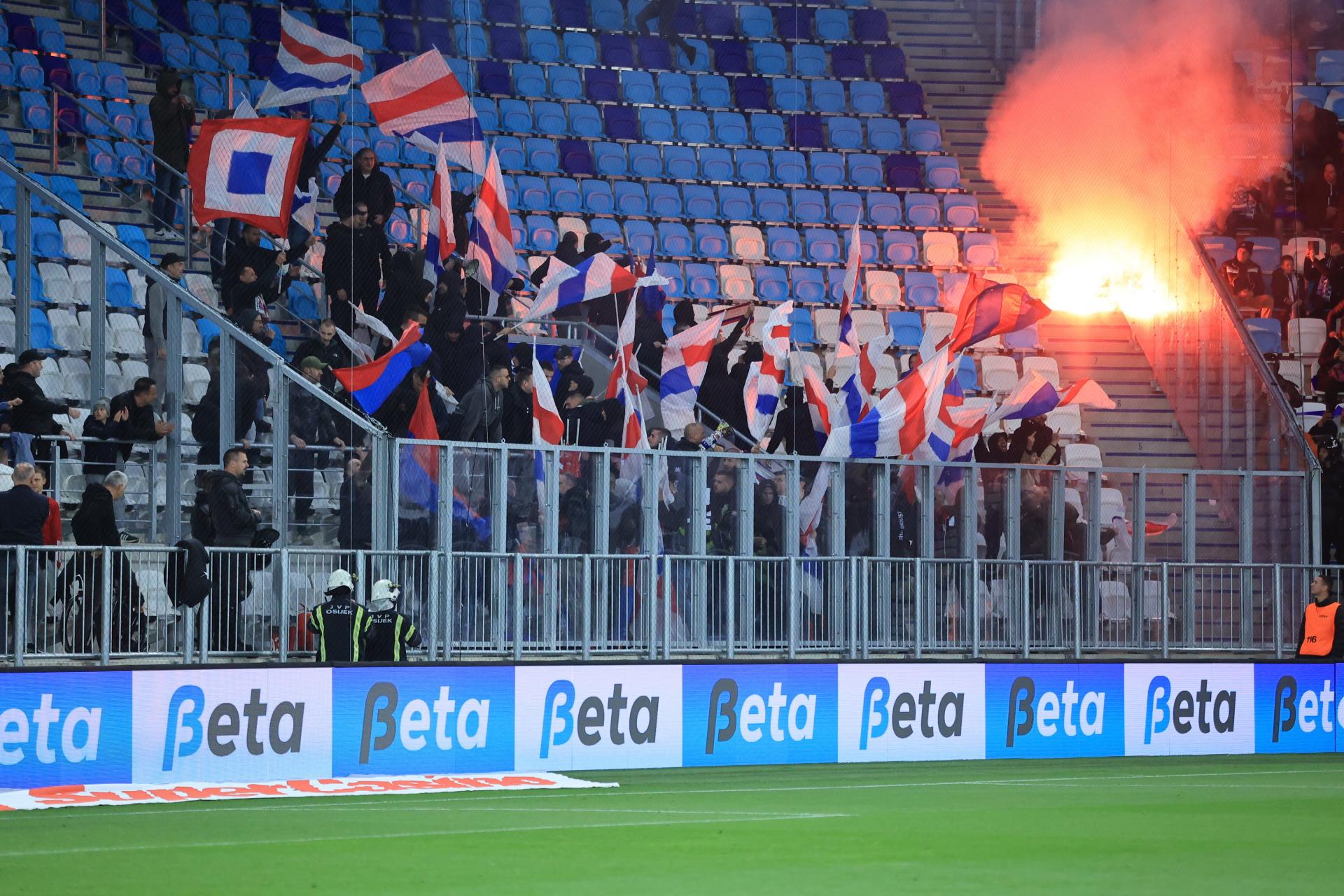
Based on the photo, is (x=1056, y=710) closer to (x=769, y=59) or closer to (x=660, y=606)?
(x=660, y=606)

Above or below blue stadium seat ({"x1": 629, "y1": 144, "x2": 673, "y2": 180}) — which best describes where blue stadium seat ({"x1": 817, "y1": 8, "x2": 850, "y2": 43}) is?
above

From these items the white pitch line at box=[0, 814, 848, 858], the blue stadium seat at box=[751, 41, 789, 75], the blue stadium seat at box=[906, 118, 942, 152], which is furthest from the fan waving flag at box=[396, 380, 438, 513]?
the blue stadium seat at box=[751, 41, 789, 75]

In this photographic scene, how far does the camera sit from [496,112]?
2853 centimetres

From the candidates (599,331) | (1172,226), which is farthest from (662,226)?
(1172,226)

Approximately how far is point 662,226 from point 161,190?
8.83 m

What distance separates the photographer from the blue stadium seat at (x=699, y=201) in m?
28.5

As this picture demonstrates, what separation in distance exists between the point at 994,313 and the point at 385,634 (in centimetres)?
797

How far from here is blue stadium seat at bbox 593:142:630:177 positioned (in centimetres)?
2858

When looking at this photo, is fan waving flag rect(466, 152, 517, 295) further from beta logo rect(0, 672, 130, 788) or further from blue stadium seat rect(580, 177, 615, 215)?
blue stadium seat rect(580, 177, 615, 215)

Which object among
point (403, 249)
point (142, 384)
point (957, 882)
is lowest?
point (957, 882)

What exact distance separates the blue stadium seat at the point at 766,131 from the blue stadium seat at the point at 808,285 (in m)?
2.81

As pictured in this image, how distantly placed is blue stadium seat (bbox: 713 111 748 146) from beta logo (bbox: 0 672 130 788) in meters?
17.8

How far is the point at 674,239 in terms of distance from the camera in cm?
2780

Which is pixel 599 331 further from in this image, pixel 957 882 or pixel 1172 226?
pixel 957 882
